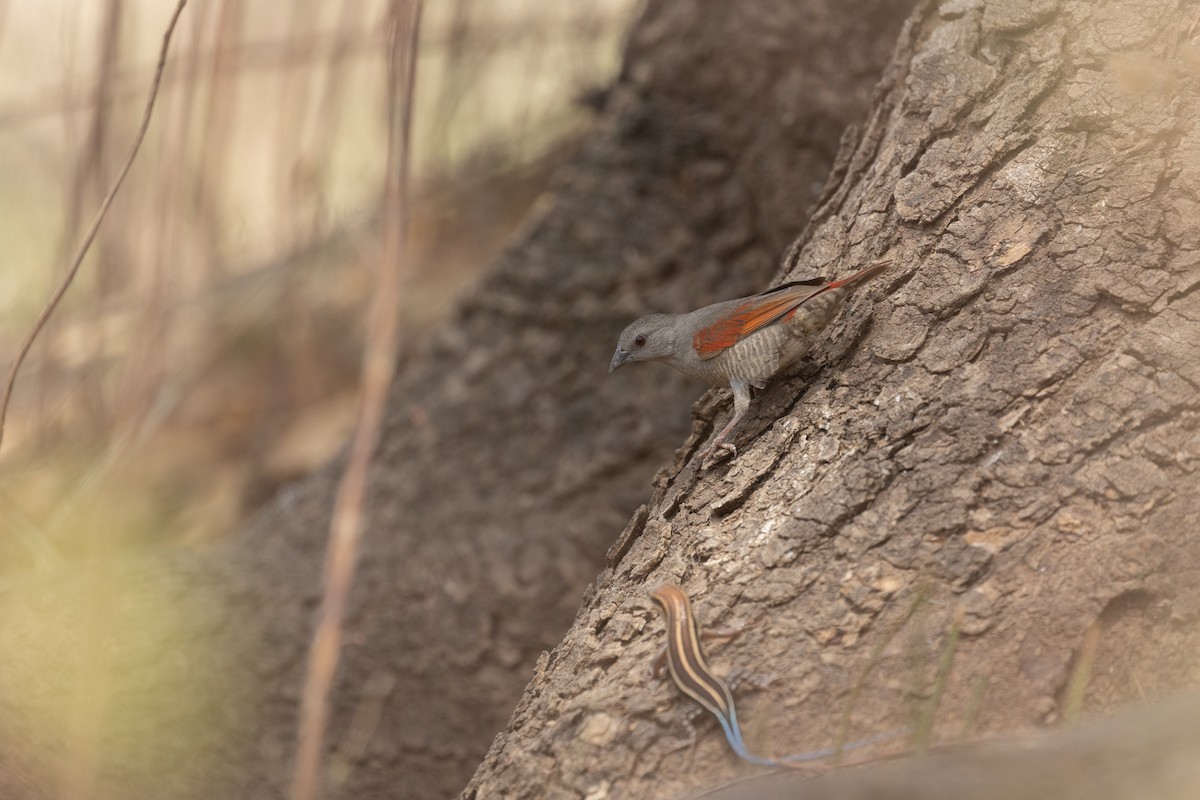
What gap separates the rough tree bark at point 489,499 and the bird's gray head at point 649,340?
1344mm

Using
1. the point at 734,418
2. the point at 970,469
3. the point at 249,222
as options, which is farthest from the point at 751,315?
the point at 249,222

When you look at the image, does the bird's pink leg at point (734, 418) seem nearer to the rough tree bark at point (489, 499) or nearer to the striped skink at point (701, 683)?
the striped skink at point (701, 683)

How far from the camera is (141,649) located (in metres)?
4.14

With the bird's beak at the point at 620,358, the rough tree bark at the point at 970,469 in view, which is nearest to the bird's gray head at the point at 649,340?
the bird's beak at the point at 620,358

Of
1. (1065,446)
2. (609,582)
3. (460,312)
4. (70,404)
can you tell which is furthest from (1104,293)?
(70,404)

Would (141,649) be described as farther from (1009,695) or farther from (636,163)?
(1009,695)

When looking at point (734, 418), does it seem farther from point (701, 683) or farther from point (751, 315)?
point (701, 683)

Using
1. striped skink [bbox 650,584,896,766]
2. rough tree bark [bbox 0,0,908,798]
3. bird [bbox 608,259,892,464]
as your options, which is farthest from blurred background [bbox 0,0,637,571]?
striped skink [bbox 650,584,896,766]

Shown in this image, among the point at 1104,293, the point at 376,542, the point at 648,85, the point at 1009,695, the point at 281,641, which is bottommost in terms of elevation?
the point at 1009,695

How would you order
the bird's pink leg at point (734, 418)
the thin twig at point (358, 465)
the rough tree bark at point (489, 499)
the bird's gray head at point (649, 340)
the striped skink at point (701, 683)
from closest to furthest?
the thin twig at point (358, 465) → the striped skink at point (701, 683) → the bird's pink leg at point (734, 418) → the bird's gray head at point (649, 340) → the rough tree bark at point (489, 499)

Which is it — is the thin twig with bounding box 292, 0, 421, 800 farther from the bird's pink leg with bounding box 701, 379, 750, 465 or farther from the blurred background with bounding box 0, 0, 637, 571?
the blurred background with bounding box 0, 0, 637, 571

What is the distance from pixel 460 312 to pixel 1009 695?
369 cm

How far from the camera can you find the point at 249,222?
→ 721cm

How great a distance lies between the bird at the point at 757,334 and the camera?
2.52m
